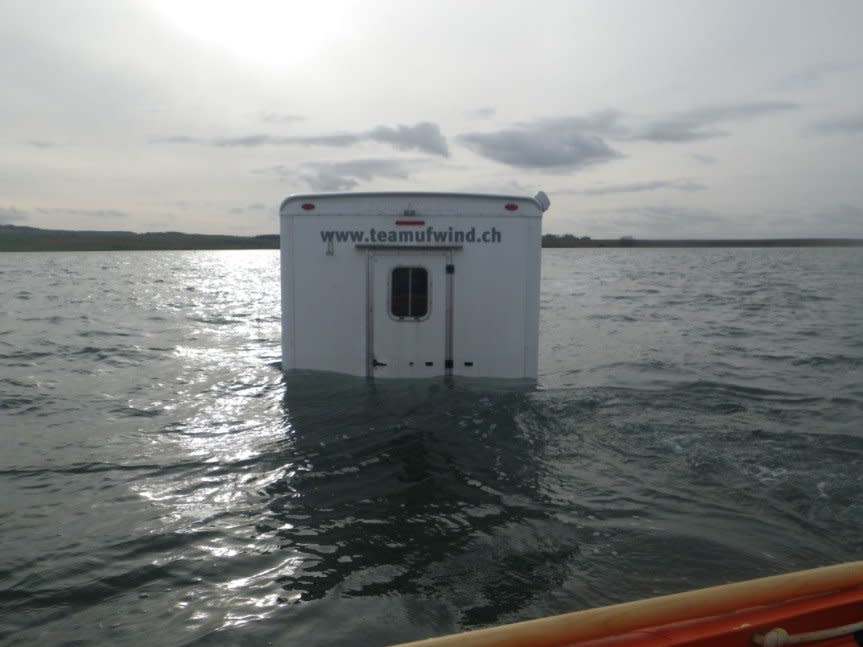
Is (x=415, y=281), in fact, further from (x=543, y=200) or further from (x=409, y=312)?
(x=543, y=200)

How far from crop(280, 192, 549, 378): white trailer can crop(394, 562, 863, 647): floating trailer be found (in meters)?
5.92

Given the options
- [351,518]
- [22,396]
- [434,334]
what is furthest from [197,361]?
[351,518]

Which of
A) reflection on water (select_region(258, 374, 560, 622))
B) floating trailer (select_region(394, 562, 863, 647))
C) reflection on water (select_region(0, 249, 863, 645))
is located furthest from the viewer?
reflection on water (select_region(258, 374, 560, 622))

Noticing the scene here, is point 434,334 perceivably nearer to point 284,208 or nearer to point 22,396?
point 284,208

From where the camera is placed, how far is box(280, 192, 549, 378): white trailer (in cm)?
894

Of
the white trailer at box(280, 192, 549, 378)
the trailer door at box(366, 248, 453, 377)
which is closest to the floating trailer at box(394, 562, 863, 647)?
the white trailer at box(280, 192, 549, 378)

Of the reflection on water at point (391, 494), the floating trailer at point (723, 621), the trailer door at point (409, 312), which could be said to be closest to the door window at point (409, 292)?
the trailer door at point (409, 312)

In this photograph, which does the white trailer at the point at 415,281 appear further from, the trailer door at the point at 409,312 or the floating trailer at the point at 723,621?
the floating trailer at the point at 723,621

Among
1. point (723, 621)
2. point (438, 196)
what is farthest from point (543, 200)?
point (723, 621)

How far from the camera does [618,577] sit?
4.87 m

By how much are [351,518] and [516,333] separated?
3.90m

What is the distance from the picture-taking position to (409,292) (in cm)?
908

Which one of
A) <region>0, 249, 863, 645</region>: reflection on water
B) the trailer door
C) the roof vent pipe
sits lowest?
<region>0, 249, 863, 645</region>: reflection on water

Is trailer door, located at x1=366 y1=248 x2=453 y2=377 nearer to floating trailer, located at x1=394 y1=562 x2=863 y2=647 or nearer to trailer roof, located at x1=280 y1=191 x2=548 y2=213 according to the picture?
trailer roof, located at x1=280 y1=191 x2=548 y2=213
